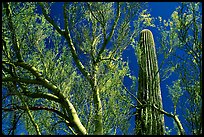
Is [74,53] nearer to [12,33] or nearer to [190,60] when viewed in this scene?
[12,33]

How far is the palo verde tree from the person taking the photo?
732cm

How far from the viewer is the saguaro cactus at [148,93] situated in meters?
8.19

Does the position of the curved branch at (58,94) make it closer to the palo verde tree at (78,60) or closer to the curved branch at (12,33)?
the palo verde tree at (78,60)

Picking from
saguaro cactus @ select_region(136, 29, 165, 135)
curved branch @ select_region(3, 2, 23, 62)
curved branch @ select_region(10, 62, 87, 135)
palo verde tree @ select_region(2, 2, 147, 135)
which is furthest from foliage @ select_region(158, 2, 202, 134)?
curved branch @ select_region(3, 2, 23, 62)

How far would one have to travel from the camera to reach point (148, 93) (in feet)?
29.9

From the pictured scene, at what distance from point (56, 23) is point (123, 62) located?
199cm

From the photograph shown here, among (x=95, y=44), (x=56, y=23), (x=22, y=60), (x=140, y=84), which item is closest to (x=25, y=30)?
(x=22, y=60)

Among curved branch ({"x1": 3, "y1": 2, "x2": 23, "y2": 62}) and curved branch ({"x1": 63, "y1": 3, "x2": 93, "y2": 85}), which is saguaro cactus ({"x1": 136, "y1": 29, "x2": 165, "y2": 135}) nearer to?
curved branch ({"x1": 63, "y1": 3, "x2": 93, "y2": 85})

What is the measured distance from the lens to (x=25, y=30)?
6.98 meters

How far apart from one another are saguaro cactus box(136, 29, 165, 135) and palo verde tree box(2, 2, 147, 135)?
59 centimetres

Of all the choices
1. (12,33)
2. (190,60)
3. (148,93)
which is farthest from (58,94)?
(190,60)

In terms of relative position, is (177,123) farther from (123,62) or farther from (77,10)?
(77,10)

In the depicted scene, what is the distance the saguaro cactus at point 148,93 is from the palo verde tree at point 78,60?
0.59 metres

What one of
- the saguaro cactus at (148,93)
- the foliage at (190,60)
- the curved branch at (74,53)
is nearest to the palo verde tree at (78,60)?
the curved branch at (74,53)
